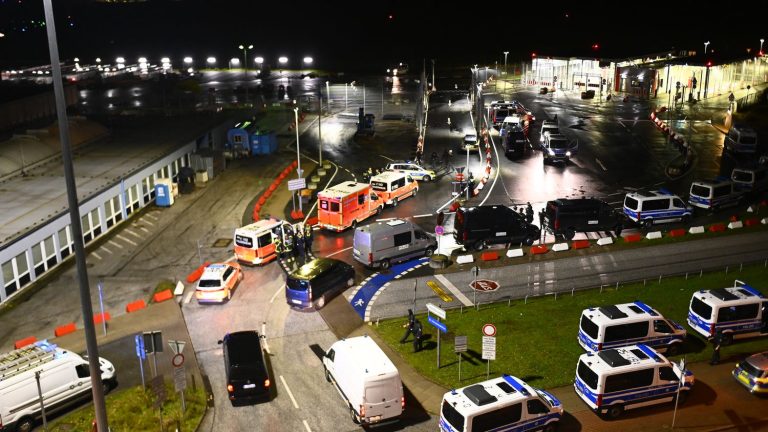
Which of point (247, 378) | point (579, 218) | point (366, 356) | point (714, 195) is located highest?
point (714, 195)

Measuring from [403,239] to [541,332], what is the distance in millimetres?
10229

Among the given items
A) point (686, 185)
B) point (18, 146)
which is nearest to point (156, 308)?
point (18, 146)

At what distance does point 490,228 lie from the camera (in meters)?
37.4

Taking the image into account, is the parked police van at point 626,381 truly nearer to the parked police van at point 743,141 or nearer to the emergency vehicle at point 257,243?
the emergency vehicle at point 257,243

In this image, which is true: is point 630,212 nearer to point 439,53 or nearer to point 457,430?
point 457,430

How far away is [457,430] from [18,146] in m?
42.4

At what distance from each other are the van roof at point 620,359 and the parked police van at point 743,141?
3699 centimetres

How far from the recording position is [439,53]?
6102 inches

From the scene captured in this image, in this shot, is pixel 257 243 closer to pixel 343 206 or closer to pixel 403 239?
pixel 343 206

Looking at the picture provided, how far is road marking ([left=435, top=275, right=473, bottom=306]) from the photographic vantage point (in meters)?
31.5

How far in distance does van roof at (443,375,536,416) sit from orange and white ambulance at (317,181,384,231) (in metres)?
19.8

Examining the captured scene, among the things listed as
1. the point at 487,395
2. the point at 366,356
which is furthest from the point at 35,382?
the point at 487,395

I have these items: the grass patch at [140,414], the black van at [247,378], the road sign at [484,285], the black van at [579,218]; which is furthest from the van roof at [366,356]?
the black van at [579,218]

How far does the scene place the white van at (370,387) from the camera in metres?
21.7
